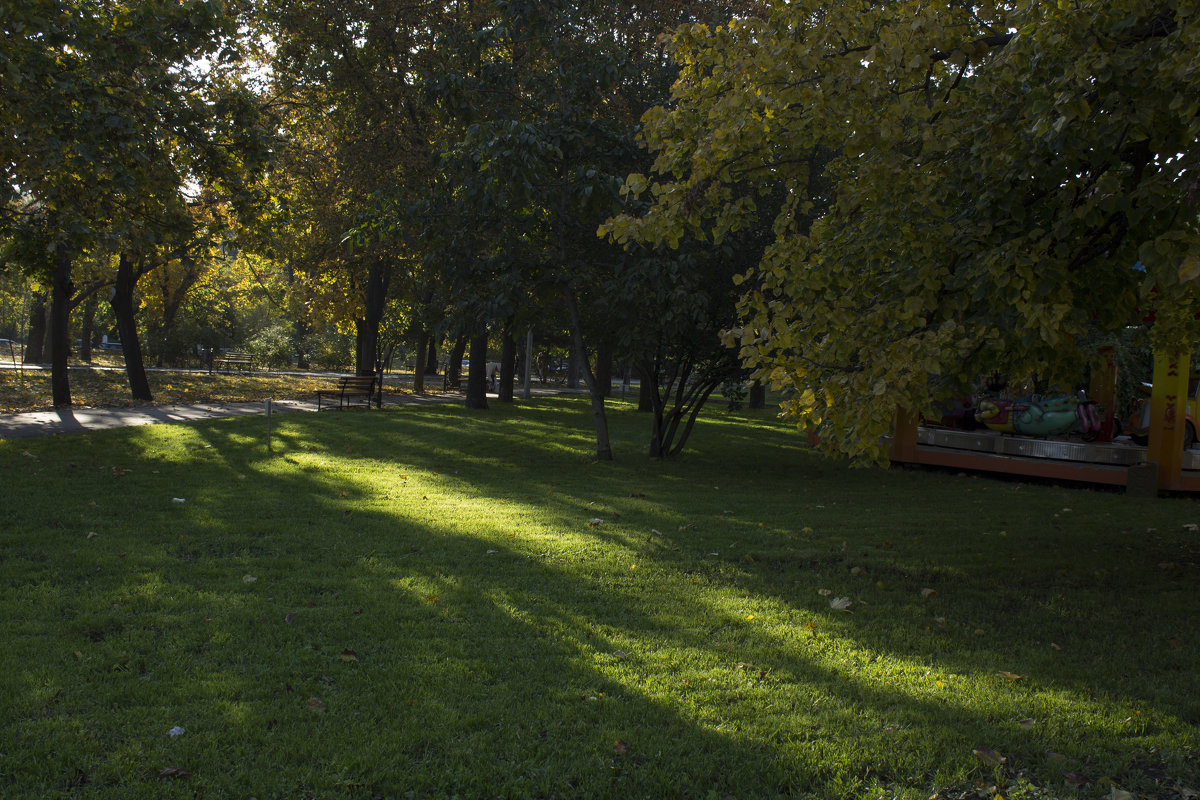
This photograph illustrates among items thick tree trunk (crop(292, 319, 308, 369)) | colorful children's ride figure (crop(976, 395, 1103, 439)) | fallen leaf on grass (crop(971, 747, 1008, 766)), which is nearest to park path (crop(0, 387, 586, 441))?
fallen leaf on grass (crop(971, 747, 1008, 766))

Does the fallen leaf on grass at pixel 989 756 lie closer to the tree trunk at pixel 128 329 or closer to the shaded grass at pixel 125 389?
the shaded grass at pixel 125 389

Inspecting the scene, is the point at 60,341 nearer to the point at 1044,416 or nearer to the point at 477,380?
the point at 477,380

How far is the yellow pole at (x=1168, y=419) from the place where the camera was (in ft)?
37.4

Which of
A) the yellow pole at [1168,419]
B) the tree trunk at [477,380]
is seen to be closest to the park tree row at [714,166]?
the yellow pole at [1168,419]

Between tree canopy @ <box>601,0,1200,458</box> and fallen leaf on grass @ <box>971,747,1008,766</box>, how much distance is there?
5.68 feet

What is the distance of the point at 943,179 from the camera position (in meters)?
5.40

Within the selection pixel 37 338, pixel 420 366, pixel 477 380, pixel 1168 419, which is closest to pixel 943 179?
pixel 1168 419

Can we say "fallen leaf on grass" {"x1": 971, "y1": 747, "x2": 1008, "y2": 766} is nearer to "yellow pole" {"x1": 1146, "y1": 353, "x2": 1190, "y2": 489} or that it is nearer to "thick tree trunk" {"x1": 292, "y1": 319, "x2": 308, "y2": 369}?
"yellow pole" {"x1": 1146, "y1": 353, "x2": 1190, "y2": 489}

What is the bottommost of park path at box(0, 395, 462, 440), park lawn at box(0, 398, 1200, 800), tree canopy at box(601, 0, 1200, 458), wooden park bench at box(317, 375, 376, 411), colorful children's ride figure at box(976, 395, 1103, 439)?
park lawn at box(0, 398, 1200, 800)

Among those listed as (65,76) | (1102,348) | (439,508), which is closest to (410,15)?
(65,76)

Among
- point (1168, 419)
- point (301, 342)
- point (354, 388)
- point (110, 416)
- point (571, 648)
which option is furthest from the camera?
point (301, 342)

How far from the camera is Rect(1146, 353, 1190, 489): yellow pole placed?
11398mm

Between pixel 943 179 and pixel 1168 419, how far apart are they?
828 centimetres

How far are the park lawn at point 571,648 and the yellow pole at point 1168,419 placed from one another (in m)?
2.74
